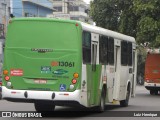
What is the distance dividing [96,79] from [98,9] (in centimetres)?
2395

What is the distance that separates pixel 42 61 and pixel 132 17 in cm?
2411

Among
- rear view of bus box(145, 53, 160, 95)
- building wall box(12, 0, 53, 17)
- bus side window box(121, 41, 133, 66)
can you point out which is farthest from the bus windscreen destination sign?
building wall box(12, 0, 53, 17)

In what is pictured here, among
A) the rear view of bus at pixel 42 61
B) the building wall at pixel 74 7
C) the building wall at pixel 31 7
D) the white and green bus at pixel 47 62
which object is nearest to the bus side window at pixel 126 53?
the white and green bus at pixel 47 62

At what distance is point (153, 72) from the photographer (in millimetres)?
40000

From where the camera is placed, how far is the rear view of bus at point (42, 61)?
1620 cm

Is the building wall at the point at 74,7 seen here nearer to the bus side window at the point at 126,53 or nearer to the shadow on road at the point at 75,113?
the bus side window at the point at 126,53

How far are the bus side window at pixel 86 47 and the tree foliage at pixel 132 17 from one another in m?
18.9

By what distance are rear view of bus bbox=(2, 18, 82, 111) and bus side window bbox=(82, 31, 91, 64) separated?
509mm

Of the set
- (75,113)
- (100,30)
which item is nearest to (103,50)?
(100,30)

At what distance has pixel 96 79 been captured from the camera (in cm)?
1841

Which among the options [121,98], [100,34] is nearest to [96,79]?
[100,34]

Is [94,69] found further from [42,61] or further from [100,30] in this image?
[42,61]

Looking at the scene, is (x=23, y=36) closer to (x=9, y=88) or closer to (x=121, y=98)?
(x=9, y=88)

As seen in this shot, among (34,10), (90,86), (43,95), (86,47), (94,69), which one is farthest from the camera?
(34,10)
